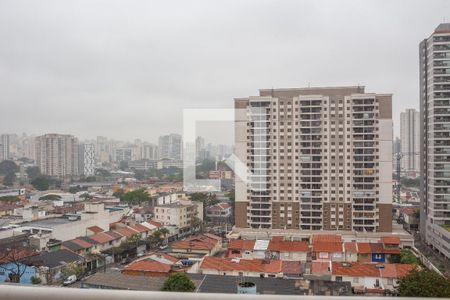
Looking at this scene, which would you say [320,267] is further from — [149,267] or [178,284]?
[178,284]

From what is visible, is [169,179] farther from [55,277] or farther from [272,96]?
[55,277]

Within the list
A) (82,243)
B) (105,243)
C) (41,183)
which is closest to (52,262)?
(82,243)

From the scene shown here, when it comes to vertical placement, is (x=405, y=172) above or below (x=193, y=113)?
below

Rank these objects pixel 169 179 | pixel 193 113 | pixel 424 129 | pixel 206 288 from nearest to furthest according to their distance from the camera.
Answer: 1. pixel 206 288
2. pixel 193 113
3. pixel 424 129
4. pixel 169 179

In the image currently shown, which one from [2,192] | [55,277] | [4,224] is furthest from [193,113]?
[2,192]

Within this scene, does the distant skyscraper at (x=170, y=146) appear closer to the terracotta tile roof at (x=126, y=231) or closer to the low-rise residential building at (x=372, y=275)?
the terracotta tile roof at (x=126, y=231)

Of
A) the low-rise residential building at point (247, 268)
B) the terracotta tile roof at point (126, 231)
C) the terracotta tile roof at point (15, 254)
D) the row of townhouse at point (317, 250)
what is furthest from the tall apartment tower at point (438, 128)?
the terracotta tile roof at point (15, 254)

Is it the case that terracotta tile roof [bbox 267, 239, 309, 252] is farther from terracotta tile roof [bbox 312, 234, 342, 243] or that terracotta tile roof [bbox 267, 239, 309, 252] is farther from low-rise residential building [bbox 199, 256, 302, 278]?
low-rise residential building [bbox 199, 256, 302, 278]
